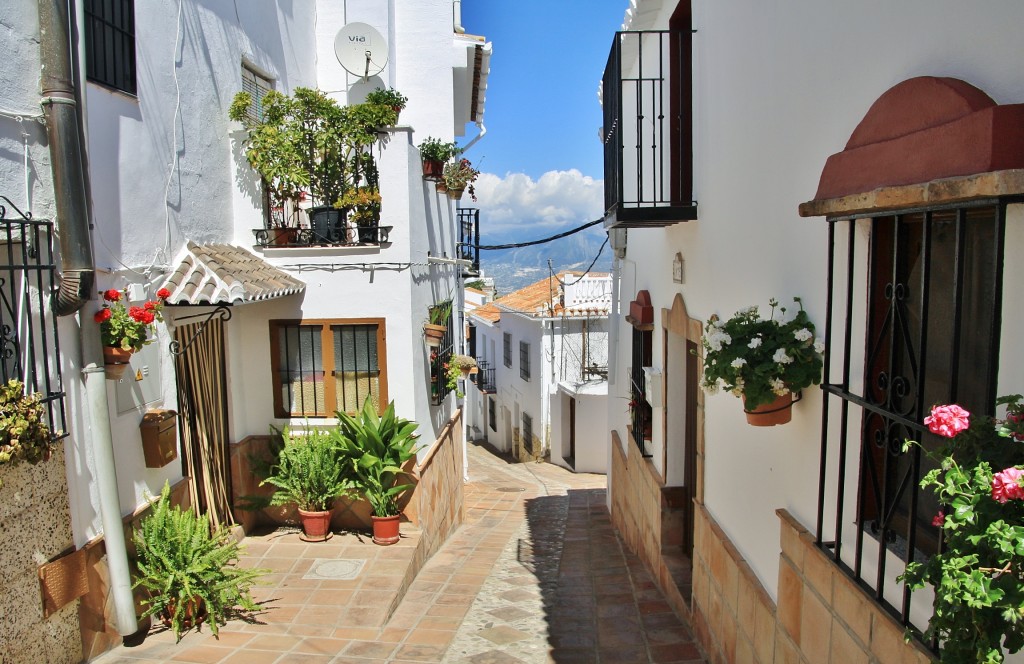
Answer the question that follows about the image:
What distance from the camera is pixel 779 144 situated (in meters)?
3.86

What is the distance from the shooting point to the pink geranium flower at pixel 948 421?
1727 mm

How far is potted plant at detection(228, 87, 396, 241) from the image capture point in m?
7.93

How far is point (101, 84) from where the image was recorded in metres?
5.47

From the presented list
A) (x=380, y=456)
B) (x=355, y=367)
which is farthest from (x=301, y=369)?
(x=380, y=456)

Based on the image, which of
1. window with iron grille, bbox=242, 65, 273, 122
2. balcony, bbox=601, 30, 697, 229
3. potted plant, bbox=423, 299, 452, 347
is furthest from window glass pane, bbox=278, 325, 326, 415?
balcony, bbox=601, 30, 697, 229

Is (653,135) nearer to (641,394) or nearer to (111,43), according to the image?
(641,394)

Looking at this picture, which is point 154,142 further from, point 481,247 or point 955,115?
point 481,247

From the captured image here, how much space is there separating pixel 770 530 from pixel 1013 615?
2.71 m

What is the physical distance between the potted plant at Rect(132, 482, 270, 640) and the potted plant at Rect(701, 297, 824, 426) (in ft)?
14.3

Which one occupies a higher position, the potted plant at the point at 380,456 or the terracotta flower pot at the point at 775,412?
the terracotta flower pot at the point at 775,412

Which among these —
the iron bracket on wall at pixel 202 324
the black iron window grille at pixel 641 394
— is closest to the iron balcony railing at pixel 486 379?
the black iron window grille at pixel 641 394

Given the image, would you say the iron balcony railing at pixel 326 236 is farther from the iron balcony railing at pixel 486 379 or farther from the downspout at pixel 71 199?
the iron balcony railing at pixel 486 379

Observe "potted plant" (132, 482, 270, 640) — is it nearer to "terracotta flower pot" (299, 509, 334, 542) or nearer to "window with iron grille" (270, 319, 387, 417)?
"terracotta flower pot" (299, 509, 334, 542)

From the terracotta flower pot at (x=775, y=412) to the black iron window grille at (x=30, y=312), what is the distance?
437 cm
